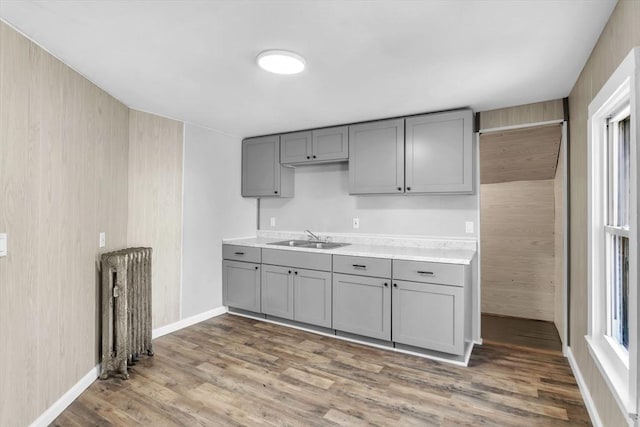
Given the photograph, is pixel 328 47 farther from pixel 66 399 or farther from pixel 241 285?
pixel 241 285

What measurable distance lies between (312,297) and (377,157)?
1593 mm

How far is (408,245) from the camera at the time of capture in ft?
11.8

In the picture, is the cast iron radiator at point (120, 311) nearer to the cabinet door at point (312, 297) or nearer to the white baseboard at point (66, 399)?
the white baseboard at point (66, 399)

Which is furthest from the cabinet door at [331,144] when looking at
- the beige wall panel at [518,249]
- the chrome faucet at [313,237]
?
the beige wall panel at [518,249]

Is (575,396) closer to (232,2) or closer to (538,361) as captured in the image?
(538,361)

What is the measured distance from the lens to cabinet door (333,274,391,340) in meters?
3.10

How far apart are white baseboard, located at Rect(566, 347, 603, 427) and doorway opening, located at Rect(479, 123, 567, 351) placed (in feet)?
1.97

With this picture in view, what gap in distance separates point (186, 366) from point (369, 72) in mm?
2676

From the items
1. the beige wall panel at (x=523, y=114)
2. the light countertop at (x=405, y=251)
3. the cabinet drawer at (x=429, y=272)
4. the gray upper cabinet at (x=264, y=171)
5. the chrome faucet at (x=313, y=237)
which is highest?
the beige wall panel at (x=523, y=114)

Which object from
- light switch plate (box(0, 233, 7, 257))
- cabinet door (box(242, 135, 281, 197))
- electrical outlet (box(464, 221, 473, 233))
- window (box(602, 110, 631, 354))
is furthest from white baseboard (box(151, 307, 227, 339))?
window (box(602, 110, 631, 354))

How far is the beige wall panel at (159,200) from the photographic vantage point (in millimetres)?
3188

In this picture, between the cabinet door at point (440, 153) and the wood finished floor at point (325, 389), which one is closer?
the wood finished floor at point (325, 389)

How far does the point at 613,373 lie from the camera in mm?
1624

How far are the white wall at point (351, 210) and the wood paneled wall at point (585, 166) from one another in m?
0.89
